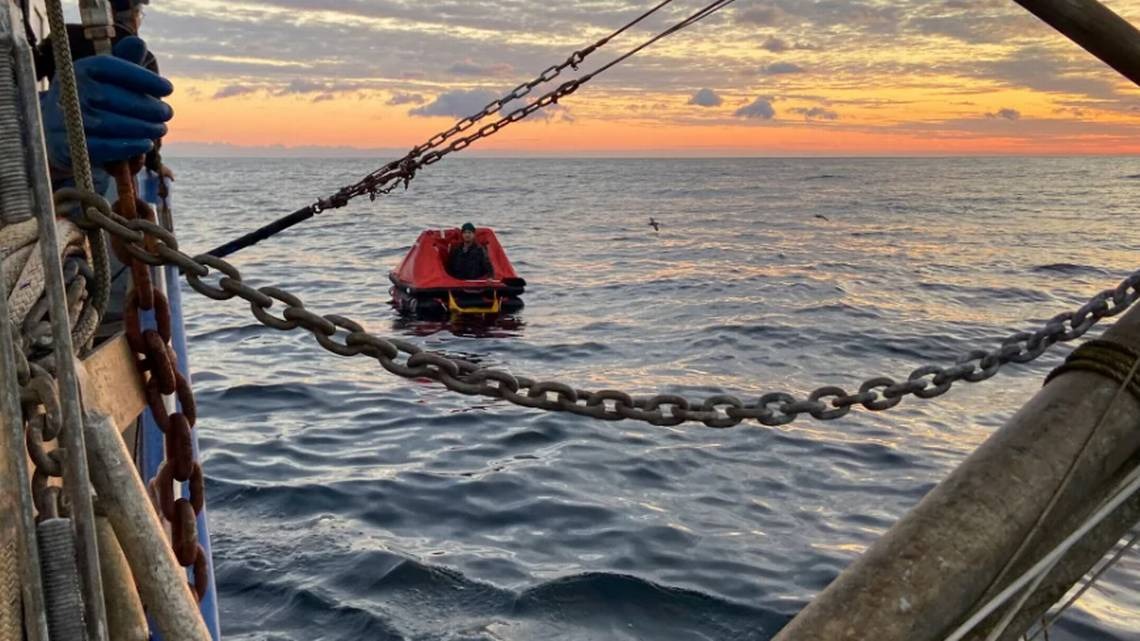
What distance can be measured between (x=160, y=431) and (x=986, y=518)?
9.97 ft

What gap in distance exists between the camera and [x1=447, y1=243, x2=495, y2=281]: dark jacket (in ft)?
58.8

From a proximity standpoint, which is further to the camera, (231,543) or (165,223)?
(231,543)

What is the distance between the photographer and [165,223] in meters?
4.84

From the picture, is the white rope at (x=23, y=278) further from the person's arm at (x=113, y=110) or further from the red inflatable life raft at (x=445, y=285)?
the red inflatable life raft at (x=445, y=285)

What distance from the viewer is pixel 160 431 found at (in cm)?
377

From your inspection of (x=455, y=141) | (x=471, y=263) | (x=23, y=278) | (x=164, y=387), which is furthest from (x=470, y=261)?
(x=23, y=278)

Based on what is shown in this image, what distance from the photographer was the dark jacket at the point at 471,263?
17.9 meters

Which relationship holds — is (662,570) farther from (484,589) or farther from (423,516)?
(423,516)

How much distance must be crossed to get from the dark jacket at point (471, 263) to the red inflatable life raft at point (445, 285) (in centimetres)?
18

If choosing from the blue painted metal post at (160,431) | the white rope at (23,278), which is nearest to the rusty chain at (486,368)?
the white rope at (23,278)

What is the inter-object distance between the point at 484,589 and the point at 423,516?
1669 mm

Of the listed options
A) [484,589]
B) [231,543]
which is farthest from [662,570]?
[231,543]

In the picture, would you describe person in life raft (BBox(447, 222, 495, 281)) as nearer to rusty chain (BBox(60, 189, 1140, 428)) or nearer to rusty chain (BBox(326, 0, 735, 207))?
rusty chain (BBox(326, 0, 735, 207))

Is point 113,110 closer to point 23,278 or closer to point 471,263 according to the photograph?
point 23,278
